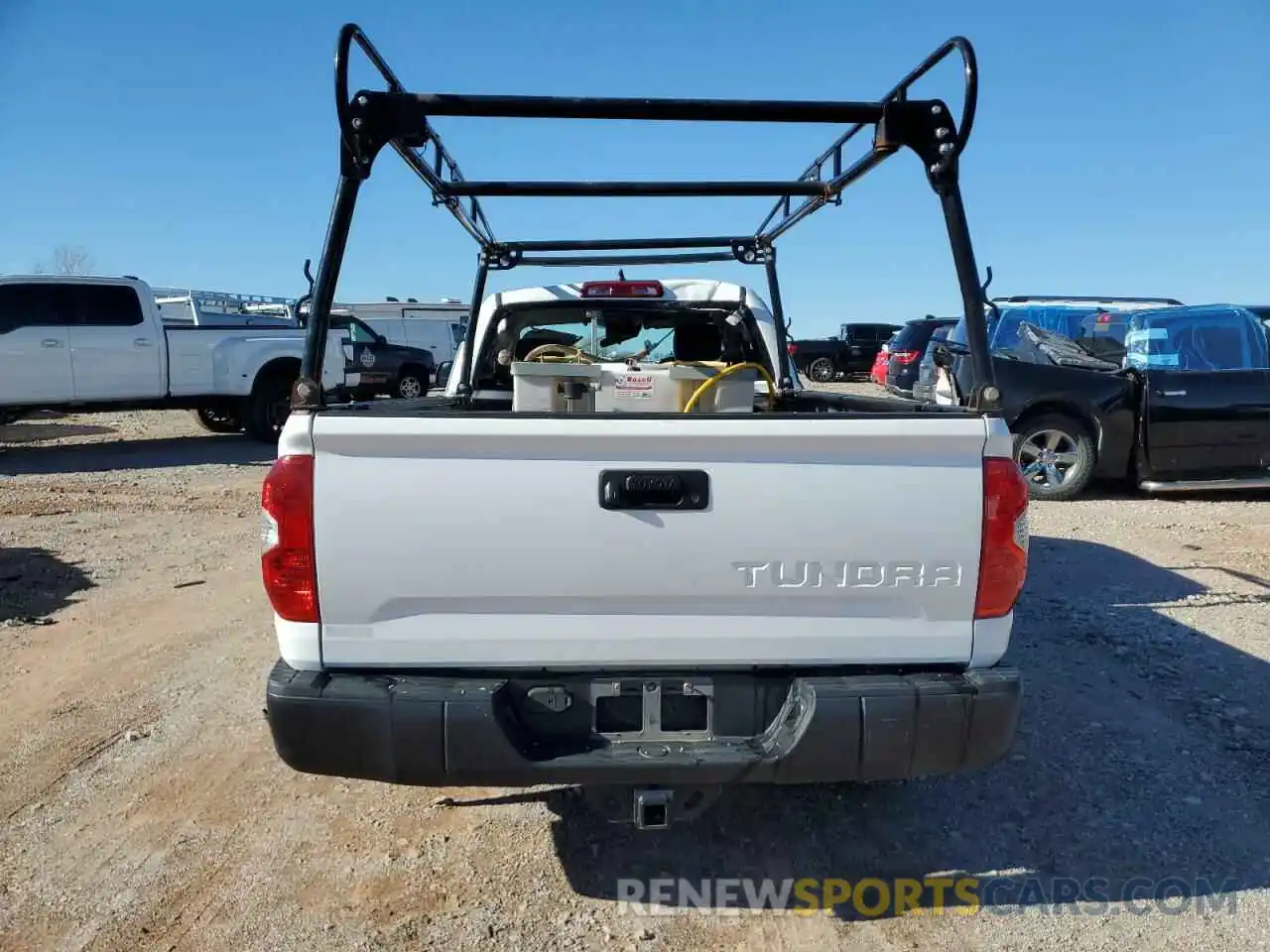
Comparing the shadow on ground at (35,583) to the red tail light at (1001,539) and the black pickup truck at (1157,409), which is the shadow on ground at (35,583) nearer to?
the red tail light at (1001,539)

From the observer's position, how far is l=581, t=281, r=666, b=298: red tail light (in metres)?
4.57

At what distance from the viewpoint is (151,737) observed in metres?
3.65

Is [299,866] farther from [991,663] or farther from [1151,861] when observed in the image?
[1151,861]

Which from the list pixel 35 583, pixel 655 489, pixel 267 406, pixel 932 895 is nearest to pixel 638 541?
pixel 655 489

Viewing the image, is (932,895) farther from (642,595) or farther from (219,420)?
(219,420)

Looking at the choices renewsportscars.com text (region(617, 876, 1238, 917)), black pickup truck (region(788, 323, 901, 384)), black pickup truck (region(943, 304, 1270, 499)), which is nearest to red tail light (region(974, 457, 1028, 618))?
renewsportscars.com text (region(617, 876, 1238, 917))

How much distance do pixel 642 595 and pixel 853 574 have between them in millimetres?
559

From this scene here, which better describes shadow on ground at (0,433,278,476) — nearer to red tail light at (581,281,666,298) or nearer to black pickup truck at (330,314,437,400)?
black pickup truck at (330,314,437,400)

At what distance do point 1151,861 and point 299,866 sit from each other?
2729 millimetres

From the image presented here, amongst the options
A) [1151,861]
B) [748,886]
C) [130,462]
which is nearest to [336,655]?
[748,886]

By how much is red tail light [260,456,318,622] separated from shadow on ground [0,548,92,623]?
12.9ft

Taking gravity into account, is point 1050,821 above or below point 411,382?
below

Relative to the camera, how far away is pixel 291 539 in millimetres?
2230

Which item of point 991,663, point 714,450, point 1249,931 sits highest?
point 714,450
